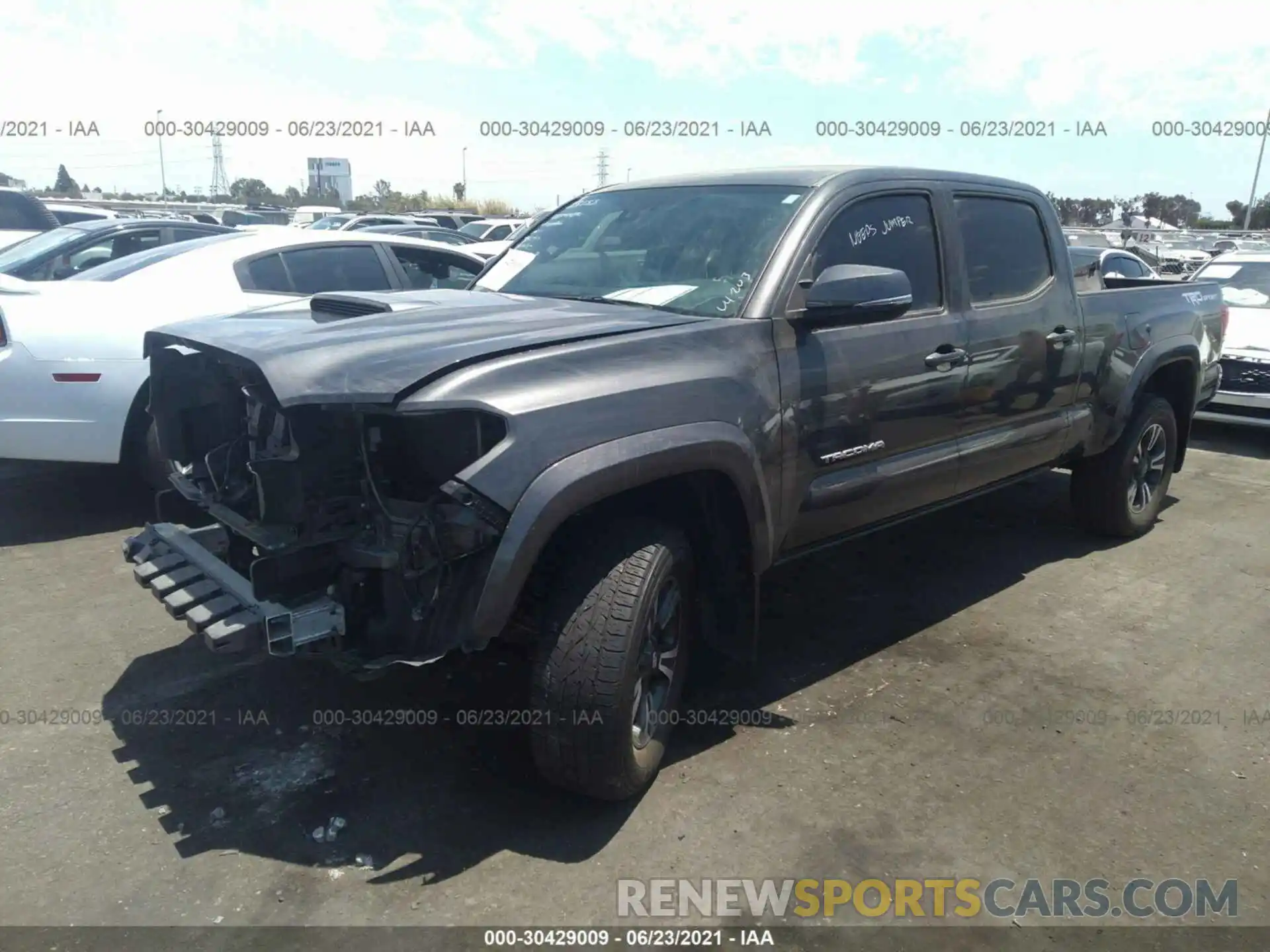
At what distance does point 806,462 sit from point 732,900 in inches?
58.4

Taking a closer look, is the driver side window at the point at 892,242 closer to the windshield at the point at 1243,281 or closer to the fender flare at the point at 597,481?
the fender flare at the point at 597,481

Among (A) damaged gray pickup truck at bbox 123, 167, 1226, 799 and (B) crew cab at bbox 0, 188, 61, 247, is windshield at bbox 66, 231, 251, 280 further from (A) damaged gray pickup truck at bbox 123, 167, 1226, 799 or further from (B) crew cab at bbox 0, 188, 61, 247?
(B) crew cab at bbox 0, 188, 61, 247

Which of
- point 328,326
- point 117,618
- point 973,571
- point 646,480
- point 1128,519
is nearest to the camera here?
point 646,480

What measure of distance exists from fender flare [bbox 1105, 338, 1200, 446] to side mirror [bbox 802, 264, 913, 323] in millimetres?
2418

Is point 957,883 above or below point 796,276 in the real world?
below

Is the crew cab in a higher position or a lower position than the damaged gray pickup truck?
higher

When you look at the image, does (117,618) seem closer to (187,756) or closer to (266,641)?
(187,756)

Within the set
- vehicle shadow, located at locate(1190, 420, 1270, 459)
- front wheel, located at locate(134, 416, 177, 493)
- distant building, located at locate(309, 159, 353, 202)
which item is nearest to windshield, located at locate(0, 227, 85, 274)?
front wheel, located at locate(134, 416, 177, 493)

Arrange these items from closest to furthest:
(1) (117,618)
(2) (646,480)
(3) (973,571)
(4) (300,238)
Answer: (2) (646,480) < (1) (117,618) < (3) (973,571) < (4) (300,238)

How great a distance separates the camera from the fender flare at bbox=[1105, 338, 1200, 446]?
5262 millimetres

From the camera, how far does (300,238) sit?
6137 mm

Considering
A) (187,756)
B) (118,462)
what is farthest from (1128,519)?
(118,462)

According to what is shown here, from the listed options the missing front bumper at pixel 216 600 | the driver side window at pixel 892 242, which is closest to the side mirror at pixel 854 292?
the driver side window at pixel 892 242

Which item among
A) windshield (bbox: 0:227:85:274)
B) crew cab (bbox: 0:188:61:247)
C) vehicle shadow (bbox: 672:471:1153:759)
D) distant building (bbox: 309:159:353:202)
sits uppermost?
distant building (bbox: 309:159:353:202)
